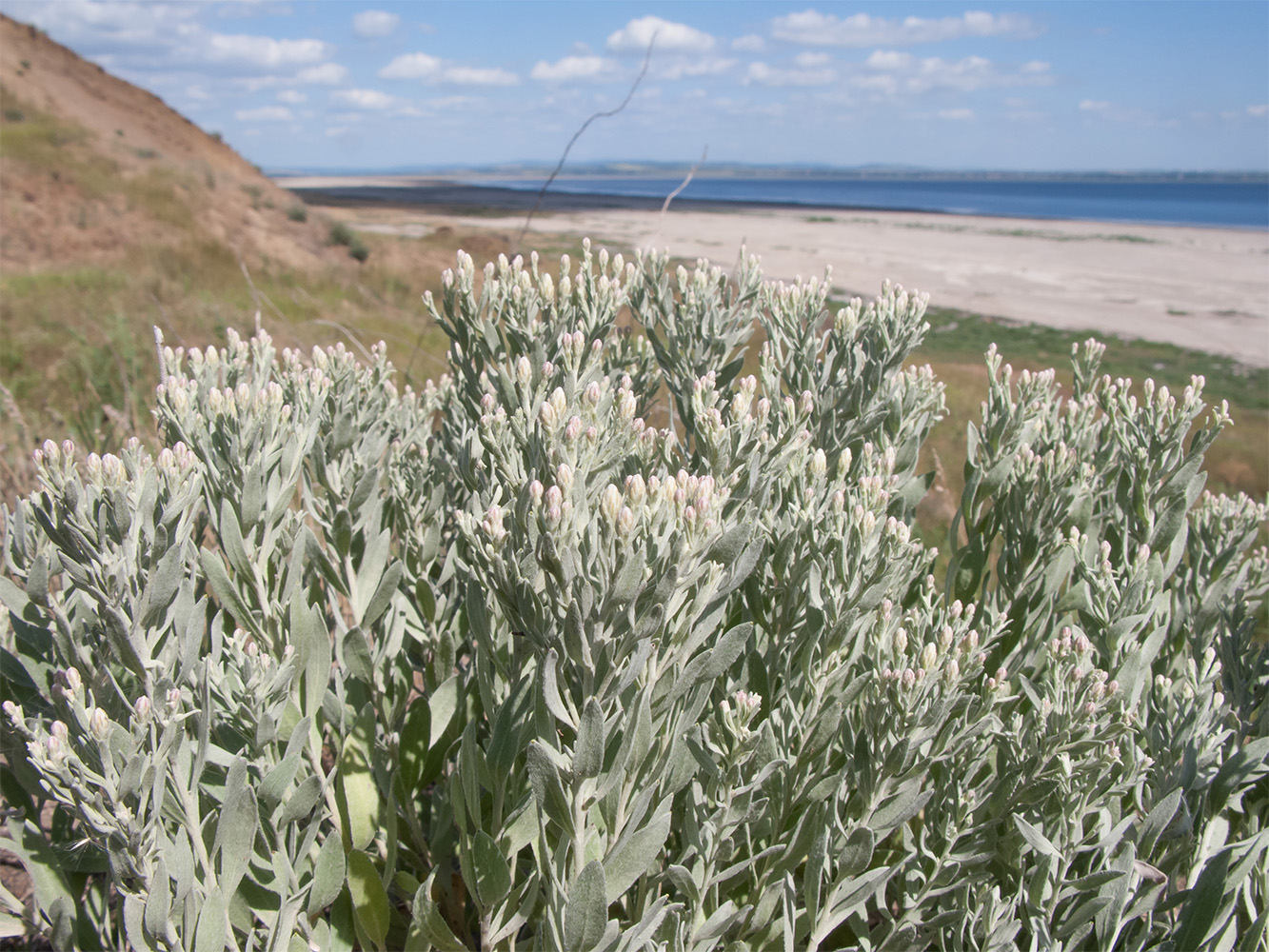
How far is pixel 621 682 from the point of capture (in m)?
1.50

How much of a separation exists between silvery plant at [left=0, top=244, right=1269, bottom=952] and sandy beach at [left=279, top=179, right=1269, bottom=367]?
1301 millimetres

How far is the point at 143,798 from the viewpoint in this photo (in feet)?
4.98

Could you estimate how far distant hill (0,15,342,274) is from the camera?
18969 millimetres

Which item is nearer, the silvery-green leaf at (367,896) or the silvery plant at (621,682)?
the silvery plant at (621,682)

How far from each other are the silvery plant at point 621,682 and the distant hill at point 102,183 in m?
15.7

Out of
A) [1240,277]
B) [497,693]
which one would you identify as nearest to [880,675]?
[497,693]

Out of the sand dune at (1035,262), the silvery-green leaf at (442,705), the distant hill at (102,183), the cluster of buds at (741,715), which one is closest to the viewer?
the cluster of buds at (741,715)

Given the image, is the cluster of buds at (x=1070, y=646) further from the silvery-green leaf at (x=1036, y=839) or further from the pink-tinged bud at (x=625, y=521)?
the pink-tinged bud at (x=625, y=521)

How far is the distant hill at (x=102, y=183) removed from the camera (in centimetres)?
1897

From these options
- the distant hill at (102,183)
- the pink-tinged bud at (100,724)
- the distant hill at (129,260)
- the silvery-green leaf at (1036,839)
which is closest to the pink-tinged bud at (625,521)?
the pink-tinged bud at (100,724)

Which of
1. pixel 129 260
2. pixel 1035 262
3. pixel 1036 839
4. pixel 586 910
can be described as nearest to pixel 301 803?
pixel 586 910

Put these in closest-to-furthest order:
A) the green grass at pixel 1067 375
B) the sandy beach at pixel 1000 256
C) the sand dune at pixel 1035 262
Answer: the green grass at pixel 1067 375 < the sand dune at pixel 1035 262 < the sandy beach at pixel 1000 256

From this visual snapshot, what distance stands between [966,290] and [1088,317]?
6.38m

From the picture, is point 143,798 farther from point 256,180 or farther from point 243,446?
point 256,180
